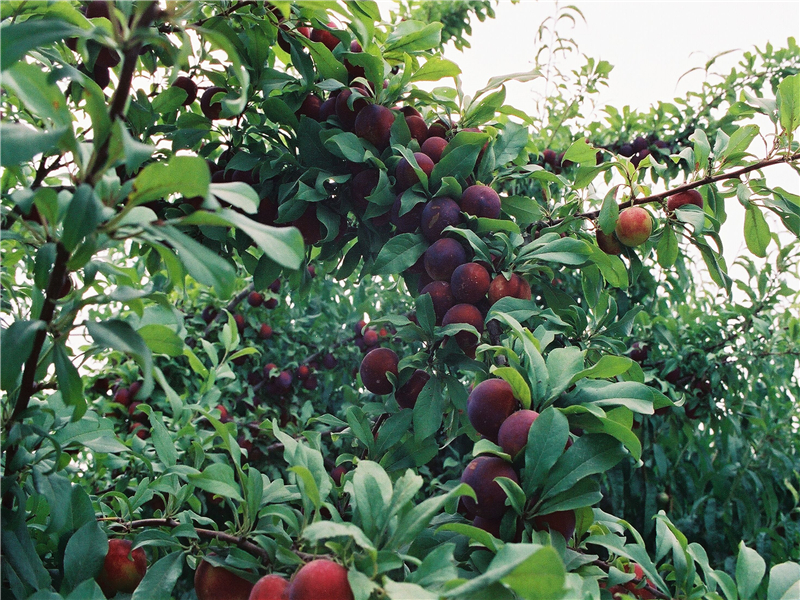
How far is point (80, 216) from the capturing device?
462 mm

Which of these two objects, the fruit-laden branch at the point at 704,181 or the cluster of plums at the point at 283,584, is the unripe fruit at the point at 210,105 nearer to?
the fruit-laden branch at the point at 704,181

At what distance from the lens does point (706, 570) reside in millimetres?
696

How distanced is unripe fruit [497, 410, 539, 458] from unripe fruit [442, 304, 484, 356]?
0.19 m

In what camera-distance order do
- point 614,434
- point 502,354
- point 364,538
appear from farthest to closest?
point 502,354, point 614,434, point 364,538

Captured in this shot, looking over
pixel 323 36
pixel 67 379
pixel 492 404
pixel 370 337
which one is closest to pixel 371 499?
pixel 492 404

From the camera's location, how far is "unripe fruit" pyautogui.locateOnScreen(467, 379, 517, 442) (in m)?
0.71

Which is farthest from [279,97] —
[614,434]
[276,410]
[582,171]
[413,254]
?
[276,410]

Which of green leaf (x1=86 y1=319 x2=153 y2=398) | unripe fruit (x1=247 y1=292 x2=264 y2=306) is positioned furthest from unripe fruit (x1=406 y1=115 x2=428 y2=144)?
unripe fruit (x1=247 y1=292 x2=264 y2=306)

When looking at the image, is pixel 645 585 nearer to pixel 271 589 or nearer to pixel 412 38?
pixel 271 589

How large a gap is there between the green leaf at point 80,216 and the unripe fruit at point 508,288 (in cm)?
54

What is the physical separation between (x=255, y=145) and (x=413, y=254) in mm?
355

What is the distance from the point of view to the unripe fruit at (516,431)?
658mm

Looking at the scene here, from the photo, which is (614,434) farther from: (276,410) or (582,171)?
(276,410)

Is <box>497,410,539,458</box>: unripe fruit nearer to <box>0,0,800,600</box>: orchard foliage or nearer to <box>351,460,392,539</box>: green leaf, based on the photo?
<box>0,0,800,600</box>: orchard foliage
